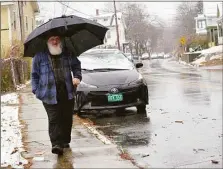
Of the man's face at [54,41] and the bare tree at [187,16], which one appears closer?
the man's face at [54,41]

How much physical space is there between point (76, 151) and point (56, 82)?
3.36 feet

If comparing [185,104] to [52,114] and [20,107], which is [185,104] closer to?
[20,107]

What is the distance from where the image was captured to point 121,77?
32.0 ft

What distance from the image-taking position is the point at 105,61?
10.8 m

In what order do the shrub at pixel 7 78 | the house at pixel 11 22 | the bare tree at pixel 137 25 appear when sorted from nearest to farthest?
1. the shrub at pixel 7 78
2. the house at pixel 11 22
3. the bare tree at pixel 137 25

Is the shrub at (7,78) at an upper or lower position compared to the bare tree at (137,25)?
lower

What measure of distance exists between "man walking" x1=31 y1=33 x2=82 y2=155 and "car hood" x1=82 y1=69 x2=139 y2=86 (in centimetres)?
363

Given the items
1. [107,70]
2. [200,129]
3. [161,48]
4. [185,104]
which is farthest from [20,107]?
[161,48]

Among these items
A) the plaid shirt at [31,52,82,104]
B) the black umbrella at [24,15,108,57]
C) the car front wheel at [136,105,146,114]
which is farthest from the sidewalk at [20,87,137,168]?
the car front wheel at [136,105,146,114]

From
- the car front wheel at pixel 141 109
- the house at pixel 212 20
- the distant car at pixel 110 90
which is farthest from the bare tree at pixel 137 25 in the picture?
the distant car at pixel 110 90

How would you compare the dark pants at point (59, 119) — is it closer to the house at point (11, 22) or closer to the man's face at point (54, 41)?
the man's face at point (54, 41)

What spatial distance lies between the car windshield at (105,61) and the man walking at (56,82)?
444 cm

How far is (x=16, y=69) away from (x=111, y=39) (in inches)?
2852

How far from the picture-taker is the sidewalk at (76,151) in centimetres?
545
